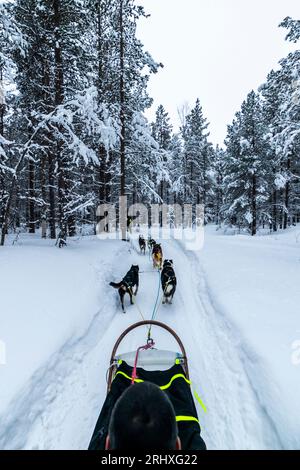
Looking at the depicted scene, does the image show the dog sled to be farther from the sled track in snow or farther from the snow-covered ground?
the sled track in snow

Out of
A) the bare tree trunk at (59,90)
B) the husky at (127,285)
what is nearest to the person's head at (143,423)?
the husky at (127,285)

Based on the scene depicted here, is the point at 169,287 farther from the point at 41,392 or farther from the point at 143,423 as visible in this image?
the point at 143,423

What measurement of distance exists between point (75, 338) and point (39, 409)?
1.59 m

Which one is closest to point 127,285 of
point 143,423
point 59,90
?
point 143,423

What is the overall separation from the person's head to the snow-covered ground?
180cm

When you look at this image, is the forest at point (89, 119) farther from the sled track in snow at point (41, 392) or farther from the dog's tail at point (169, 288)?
the sled track in snow at point (41, 392)

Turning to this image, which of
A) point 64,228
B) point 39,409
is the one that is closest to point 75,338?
point 39,409

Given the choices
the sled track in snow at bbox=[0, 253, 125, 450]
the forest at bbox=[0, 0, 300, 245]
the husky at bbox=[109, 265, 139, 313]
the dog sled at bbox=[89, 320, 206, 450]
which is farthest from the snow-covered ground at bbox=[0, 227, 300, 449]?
the forest at bbox=[0, 0, 300, 245]

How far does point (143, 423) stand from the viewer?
1327mm

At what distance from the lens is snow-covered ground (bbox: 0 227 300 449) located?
281 centimetres

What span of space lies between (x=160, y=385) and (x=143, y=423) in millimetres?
1373

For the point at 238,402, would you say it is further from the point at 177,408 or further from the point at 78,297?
the point at 78,297

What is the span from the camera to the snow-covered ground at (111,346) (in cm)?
281
